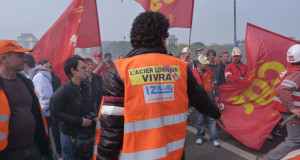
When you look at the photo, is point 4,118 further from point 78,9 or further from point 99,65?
point 99,65

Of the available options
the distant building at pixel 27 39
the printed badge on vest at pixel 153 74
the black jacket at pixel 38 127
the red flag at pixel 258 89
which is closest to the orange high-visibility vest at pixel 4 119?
the black jacket at pixel 38 127

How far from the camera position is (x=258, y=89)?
16.5 ft

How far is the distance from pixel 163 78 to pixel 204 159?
323 cm

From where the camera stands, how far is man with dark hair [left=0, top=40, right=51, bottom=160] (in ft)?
7.48

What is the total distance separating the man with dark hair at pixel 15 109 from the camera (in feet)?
7.48

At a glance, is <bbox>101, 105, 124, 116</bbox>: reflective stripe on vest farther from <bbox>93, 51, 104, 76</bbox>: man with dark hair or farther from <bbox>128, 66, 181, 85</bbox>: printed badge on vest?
<bbox>93, 51, 104, 76</bbox>: man with dark hair

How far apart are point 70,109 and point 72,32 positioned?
230cm

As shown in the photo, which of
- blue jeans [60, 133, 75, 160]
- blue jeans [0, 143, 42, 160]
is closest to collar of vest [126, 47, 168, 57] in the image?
blue jeans [0, 143, 42, 160]

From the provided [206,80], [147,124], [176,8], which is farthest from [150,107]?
[206,80]

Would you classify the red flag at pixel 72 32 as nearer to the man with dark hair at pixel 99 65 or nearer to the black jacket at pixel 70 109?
the man with dark hair at pixel 99 65

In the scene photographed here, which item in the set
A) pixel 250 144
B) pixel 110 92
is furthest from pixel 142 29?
pixel 250 144

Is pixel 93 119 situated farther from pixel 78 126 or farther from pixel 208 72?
pixel 208 72

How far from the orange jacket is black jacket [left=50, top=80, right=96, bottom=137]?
11.5 feet

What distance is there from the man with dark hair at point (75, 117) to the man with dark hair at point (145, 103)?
4.01 ft
